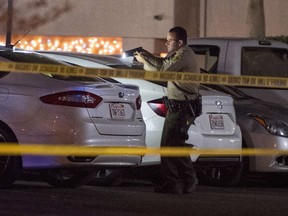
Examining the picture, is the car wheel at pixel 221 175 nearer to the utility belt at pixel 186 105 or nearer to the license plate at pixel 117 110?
the utility belt at pixel 186 105

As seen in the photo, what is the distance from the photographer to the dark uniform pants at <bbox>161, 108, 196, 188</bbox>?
1172 centimetres

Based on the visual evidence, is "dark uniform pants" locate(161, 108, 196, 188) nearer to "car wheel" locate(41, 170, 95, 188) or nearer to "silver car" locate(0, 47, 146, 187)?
"silver car" locate(0, 47, 146, 187)

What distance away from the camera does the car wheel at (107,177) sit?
40.5 ft

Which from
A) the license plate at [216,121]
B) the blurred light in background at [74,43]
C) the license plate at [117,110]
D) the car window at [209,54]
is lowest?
the license plate at [216,121]

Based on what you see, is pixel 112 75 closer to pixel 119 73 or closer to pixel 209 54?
pixel 119 73

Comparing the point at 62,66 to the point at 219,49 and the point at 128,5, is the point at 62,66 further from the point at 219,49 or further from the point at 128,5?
the point at 128,5

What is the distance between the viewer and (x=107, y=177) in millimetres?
12375

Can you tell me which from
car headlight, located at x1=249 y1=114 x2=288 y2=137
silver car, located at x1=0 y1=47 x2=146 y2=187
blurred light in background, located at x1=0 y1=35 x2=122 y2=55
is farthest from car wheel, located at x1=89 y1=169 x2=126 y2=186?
blurred light in background, located at x1=0 y1=35 x2=122 y2=55

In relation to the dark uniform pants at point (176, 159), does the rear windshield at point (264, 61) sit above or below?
above

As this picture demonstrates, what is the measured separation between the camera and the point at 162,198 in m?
11.3

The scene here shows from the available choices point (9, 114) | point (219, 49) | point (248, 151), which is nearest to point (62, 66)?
point (9, 114)

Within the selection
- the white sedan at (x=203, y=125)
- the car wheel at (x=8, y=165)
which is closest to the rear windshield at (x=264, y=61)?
the white sedan at (x=203, y=125)

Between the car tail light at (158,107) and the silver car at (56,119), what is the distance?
778mm

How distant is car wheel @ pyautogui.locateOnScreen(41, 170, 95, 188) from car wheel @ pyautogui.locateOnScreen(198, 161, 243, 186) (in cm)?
182
